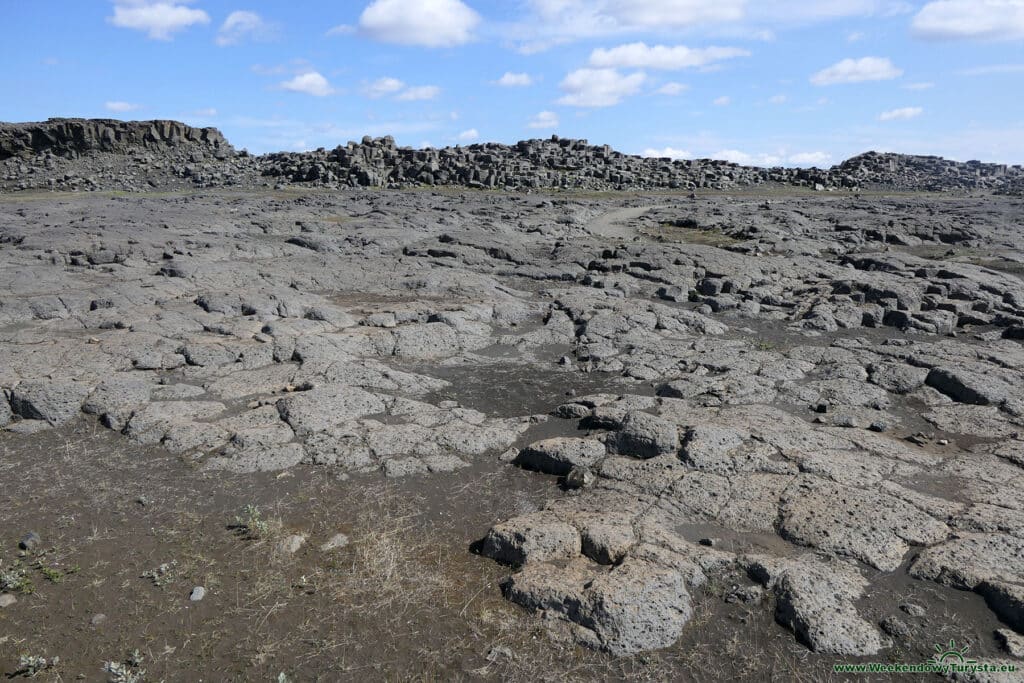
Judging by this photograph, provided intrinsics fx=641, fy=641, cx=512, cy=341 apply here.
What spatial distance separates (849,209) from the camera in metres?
32.3

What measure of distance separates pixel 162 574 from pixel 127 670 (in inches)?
32.6

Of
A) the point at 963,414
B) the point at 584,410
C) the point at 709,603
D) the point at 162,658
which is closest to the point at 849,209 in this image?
the point at 963,414

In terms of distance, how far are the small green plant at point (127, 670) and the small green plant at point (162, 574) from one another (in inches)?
23.0

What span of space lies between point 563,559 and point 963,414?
527cm

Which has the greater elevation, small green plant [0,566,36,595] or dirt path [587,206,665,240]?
dirt path [587,206,665,240]

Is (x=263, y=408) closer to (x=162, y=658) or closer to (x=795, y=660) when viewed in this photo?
(x=162, y=658)

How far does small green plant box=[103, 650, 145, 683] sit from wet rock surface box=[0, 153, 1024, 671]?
3.54ft

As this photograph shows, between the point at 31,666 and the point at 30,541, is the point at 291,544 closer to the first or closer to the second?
the point at 31,666

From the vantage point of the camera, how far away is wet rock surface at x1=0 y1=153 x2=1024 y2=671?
4156mm

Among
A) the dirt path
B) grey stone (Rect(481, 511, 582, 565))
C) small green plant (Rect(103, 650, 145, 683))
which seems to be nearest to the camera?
small green plant (Rect(103, 650, 145, 683))

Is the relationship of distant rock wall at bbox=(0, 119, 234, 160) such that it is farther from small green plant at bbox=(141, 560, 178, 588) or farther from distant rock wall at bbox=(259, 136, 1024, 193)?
small green plant at bbox=(141, 560, 178, 588)

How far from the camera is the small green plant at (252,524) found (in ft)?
14.9

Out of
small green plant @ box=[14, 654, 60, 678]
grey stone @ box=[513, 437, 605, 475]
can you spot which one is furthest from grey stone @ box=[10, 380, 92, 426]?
grey stone @ box=[513, 437, 605, 475]

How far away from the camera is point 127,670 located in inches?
132
